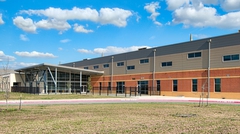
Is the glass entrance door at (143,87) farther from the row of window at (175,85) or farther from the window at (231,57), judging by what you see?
the window at (231,57)

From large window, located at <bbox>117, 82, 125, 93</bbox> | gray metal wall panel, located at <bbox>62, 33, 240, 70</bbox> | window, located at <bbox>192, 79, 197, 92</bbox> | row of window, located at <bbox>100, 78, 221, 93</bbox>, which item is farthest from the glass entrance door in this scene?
window, located at <bbox>192, 79, 197, 92</bbox>

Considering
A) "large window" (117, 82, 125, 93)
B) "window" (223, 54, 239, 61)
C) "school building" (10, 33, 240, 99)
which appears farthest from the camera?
"large window" (117, 82, 125, 93)

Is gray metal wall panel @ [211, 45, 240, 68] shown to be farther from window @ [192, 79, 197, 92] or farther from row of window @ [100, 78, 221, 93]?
window @ [192, 79, 197, 92]

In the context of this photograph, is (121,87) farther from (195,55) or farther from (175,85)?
(195,55)

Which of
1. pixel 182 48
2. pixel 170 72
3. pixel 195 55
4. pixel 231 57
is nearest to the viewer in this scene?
pixel 231 57

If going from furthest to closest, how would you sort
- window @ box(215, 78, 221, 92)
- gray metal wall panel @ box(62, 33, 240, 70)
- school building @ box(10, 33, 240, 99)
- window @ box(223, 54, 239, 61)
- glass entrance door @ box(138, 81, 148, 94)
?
glass entrance door @ box(138, 81, 148, 94) → window @ box(215, 78, 221, 92) → school building @ box(10, 33, 240, 99) → gray metal wall panel @ box(62, 33, 240, 70) → window @ box(223, 54, 239, 61)

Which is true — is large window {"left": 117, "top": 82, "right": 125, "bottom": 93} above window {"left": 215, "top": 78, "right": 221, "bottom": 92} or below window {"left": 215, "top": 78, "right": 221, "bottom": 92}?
below

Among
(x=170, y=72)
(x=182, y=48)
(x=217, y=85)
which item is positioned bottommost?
(x=217, y=85)

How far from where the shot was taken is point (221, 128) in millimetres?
→ 9688

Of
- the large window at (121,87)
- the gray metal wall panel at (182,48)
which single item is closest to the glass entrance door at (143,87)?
the gray metal wall panel at (182,48)

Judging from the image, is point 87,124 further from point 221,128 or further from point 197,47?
point 197,47

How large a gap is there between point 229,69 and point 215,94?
12.7ft

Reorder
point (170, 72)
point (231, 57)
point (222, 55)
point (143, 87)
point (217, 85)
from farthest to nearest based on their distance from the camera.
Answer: point (143, 87), point (170, 72), point (217, 85), point (222, 55), point (231, 57)

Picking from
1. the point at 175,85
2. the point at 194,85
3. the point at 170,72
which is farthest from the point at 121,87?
the point at 194,85
